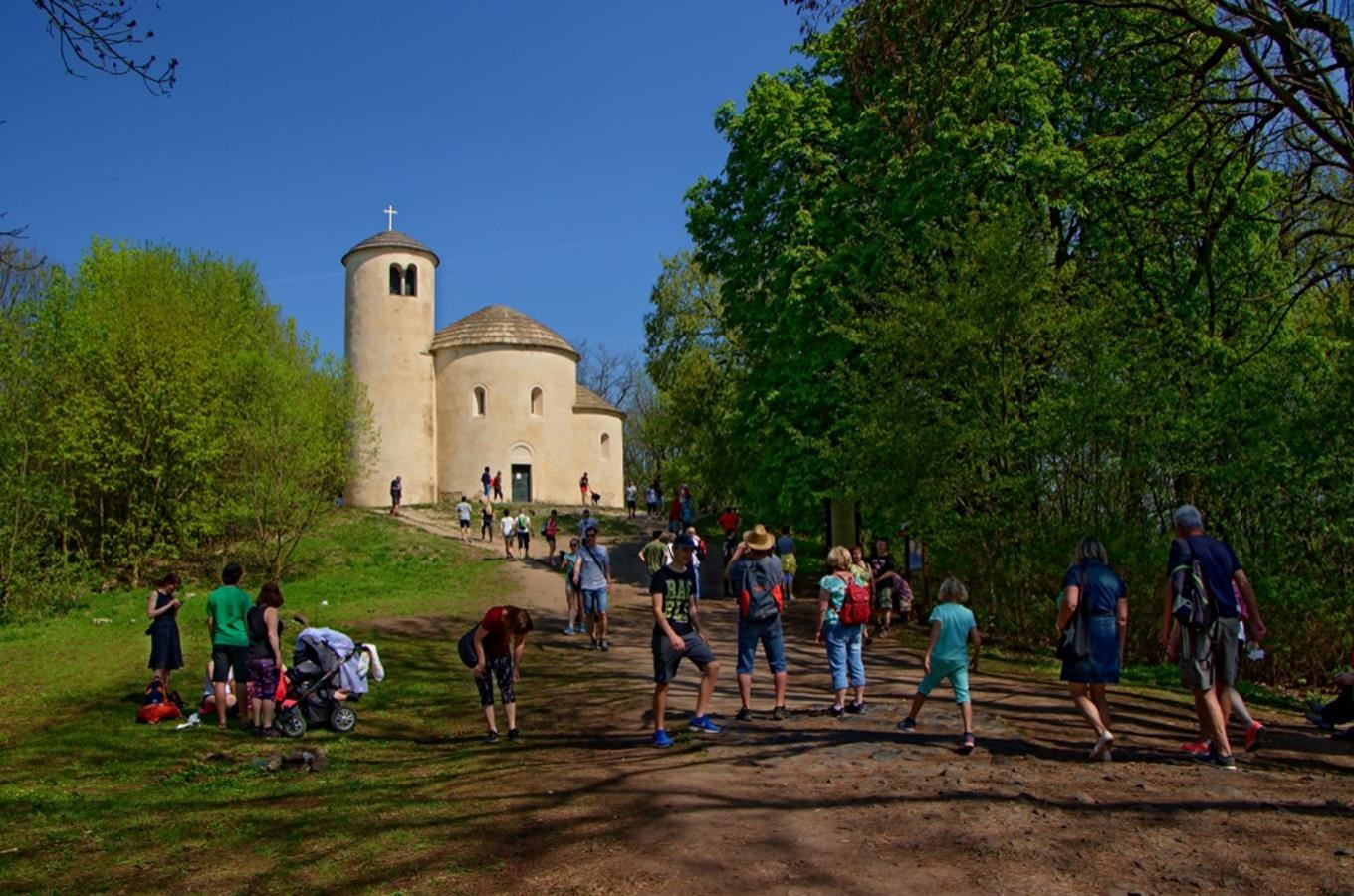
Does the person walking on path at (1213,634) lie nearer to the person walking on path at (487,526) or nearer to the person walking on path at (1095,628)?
the person walking on path at (1095,628)

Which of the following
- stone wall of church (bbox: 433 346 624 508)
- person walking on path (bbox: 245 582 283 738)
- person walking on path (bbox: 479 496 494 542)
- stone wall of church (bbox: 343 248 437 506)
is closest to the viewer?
person walking on path (bbox: 245 582 283 738)

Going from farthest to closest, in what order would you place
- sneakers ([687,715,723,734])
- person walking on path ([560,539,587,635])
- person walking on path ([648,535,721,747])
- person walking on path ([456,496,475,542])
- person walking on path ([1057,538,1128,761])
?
person walking on path ([456,496,475,542]), person walking on path ([560,539,587,635]), sneakers ([687,715,723,734]), person walking on path ([648,535,721,747]), person walking on path ([1057,538,1128,761])

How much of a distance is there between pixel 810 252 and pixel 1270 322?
923 cm

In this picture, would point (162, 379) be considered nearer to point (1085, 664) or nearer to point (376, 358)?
point (376, 358)

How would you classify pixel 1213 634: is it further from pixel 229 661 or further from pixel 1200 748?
pixel 229 661

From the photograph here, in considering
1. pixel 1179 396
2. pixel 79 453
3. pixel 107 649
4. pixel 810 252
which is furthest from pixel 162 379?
pixel 1179 396

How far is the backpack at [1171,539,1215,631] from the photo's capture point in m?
7.50

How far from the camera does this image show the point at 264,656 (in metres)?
10.3

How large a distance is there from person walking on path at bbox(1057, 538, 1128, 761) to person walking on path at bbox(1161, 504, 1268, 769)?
390mm

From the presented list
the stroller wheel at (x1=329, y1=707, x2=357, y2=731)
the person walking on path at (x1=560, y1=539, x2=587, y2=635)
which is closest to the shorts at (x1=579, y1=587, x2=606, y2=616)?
the person walking on path at (x1=560, y1=539, x2=587, y2=635)

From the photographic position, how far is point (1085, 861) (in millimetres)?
5375

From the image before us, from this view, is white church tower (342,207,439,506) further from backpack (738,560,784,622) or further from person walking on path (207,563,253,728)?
backpack (738,560,784,622)

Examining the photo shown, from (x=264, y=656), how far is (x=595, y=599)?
5813mm

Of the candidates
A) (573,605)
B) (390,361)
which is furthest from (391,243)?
(573,605)
